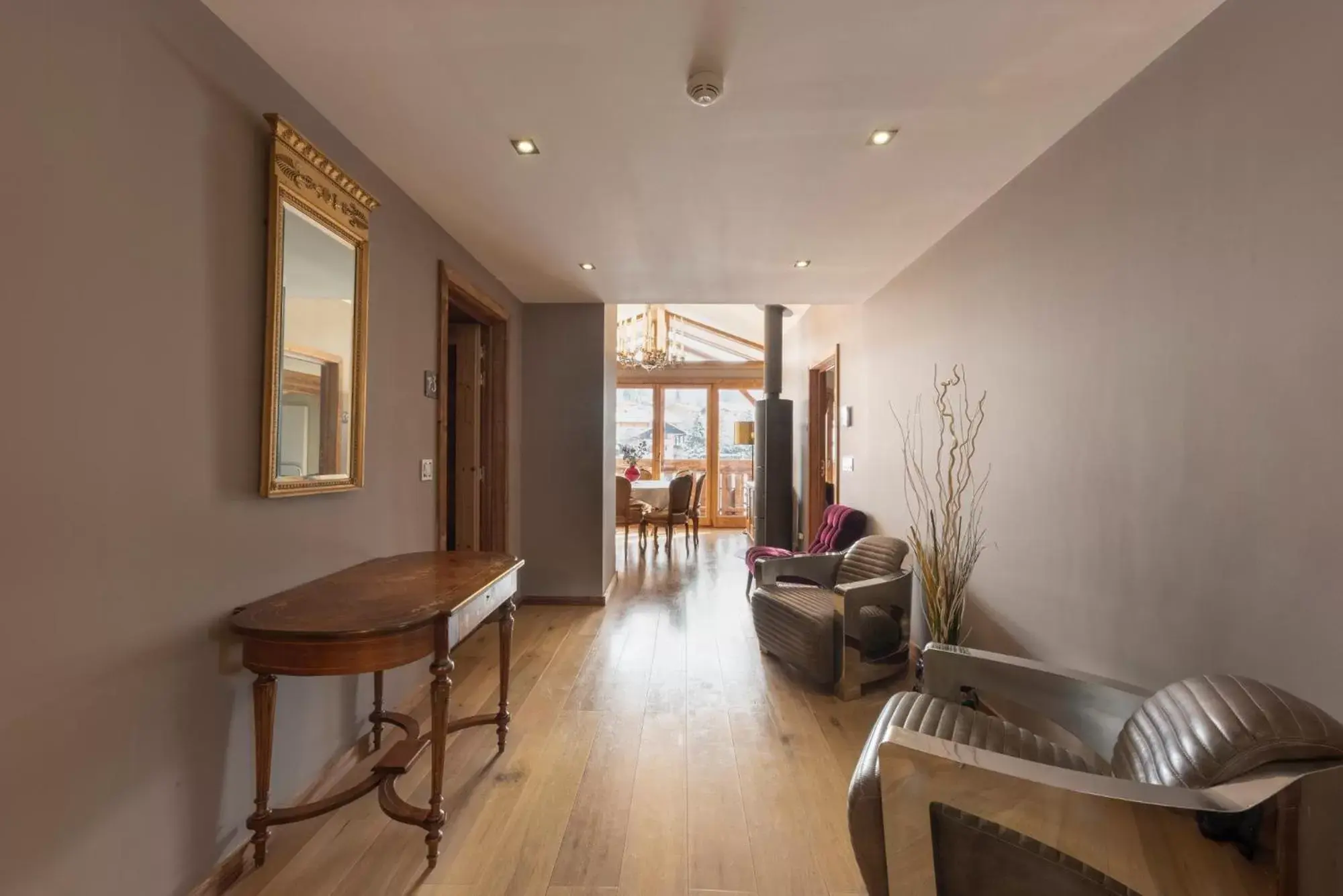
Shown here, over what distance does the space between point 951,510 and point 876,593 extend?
1.87ft

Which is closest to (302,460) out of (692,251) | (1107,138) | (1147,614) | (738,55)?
(738,55)

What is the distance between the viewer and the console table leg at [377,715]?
2320mm

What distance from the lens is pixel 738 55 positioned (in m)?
1.63

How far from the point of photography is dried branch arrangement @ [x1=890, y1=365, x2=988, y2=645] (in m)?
2.58

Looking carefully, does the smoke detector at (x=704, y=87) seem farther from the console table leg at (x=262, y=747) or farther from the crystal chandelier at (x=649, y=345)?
the crystal chandelier at (x=649, y=345)

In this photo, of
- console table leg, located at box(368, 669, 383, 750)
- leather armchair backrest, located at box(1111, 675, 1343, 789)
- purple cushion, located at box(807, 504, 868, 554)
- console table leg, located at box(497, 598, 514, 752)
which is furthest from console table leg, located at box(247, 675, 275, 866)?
purple cushion, located at box(807, 504, 868, 554)

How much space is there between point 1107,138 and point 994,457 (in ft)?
4.12

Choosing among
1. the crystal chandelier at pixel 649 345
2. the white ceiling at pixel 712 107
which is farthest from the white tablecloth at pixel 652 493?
the white ceiling at pixel 712 107

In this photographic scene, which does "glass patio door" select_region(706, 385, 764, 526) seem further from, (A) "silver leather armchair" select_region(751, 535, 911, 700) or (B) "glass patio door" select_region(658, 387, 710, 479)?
(A) "silver leather armchair" select_region(751, 535, 911, 700)

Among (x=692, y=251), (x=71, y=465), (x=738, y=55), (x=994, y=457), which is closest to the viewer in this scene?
(x=71, y=465)

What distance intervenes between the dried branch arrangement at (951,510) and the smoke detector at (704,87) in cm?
180

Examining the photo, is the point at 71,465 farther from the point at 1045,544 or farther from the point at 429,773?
the point at 1045,544

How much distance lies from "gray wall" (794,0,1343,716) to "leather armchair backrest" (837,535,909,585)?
2.17ft

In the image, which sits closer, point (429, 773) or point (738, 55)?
point (738, 55)
